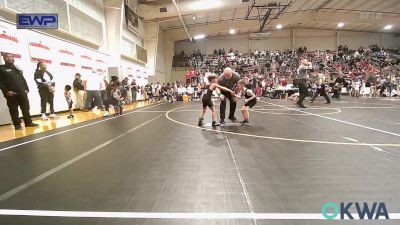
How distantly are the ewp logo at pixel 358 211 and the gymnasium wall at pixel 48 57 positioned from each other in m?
8.75

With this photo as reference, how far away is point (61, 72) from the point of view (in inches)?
486

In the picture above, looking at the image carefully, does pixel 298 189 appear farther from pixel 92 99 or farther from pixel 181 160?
pixel 92 99

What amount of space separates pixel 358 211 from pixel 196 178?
4.58 feet

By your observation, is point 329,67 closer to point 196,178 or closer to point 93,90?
point 93,90

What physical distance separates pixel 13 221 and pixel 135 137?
3321 mm

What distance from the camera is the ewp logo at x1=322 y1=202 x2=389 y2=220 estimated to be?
1967 millimetres

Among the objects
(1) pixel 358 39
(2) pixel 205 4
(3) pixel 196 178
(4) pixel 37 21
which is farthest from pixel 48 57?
(1) pixel 358 39

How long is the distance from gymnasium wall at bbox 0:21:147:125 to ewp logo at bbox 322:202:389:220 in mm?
8749

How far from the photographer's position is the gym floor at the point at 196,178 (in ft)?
6.84

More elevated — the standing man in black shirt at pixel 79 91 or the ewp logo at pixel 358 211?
the standing man in black shirt at pixel 79 91

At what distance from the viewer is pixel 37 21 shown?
804 cm

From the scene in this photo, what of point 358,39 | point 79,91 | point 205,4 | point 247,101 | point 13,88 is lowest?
point 247,101

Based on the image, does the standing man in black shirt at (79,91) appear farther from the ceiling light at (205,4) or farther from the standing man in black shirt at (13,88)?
the ceiling light at (205,4)

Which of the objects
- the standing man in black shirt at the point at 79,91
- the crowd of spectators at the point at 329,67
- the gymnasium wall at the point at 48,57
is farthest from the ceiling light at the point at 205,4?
the standing man in black shirt at the point at 79,91
